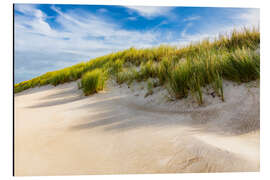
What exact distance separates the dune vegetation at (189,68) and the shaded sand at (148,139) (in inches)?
6.0

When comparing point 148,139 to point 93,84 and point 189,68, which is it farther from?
point 93,84

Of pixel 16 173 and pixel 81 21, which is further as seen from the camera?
pixel 81 21

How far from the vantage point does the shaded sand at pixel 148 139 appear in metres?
1.10

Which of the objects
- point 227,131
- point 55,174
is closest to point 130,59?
point 227,131

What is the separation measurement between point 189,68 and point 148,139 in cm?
118

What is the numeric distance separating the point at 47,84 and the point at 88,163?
12.3 ft

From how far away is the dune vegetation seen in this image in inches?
75.4

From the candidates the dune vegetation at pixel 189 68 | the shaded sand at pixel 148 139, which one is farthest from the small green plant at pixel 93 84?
the shaded sand at pixel 148 139

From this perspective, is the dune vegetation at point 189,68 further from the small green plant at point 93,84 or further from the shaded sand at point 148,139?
the shaded sand at point 148,139

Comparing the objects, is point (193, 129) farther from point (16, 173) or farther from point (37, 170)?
point (16, 173)

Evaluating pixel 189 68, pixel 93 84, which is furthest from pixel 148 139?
pixel 93 84

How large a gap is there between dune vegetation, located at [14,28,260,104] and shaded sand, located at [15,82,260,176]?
153mm

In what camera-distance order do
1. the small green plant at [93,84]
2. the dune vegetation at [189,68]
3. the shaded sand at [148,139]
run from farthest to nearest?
the small green plant at [93,84], the dune vegetation at [189,68], the shaded sand at [148,139]
